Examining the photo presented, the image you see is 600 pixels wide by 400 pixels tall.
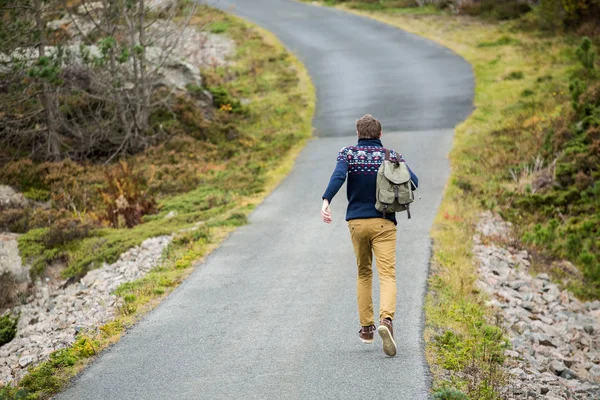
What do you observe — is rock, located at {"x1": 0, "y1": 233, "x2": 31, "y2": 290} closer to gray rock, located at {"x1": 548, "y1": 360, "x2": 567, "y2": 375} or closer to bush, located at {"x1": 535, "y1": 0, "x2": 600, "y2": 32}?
gray rock, located at {"x1": 548, "y1": 360, "x2": 567, "y2": 375}

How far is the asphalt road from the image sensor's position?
22.2 feet

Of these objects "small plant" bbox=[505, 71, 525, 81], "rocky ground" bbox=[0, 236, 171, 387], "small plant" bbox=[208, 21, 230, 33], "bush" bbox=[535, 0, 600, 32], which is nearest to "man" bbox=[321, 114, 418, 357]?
"rocky ground" bbox=[0, 236, 171, 387]

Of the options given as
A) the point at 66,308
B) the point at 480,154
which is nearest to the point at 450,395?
the point at 66,308

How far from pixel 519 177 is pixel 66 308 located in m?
10.0

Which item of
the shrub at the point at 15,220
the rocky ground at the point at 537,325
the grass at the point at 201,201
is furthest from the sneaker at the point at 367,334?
the shrub at the point at 15,220

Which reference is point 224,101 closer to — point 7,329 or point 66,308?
point 66,308

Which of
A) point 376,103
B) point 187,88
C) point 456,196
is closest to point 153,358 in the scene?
point 456,196

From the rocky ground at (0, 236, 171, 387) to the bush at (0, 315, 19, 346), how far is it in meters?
0.09

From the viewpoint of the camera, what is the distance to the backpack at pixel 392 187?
22.1 feet

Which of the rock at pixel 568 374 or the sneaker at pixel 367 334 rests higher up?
the sneaker at pixel 367 334

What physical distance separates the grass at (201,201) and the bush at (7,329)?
5.24 ft

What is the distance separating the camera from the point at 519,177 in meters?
15.8

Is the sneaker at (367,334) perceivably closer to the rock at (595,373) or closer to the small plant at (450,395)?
the small plant at (450,395)

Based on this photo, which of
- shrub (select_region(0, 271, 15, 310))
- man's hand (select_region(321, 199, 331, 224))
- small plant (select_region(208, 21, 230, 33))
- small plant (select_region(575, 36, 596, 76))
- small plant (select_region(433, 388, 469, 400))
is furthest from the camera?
small plant (select_region(208, 21, 230, 33))
